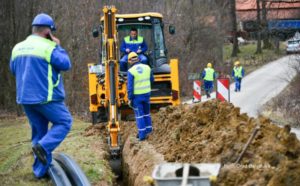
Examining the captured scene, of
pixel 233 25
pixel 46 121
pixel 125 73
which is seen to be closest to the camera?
pixel 46 121

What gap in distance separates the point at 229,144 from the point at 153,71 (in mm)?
7606

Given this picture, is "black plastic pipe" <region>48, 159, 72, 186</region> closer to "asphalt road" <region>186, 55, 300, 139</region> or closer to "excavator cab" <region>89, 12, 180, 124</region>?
"excavator cab" <region>89, 12, 180, 124</region>

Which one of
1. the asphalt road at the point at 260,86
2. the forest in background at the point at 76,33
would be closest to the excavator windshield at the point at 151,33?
the asphalt road at the point at 260,86

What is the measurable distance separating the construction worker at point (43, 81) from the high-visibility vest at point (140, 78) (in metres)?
4.06

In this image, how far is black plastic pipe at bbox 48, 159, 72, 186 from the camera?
294 inches

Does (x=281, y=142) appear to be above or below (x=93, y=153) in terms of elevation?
above

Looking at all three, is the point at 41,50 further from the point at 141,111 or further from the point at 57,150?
the point at 141,111

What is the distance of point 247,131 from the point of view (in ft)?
27.3

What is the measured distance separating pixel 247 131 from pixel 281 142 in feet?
3.75

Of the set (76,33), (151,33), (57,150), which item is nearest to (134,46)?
(151,33)

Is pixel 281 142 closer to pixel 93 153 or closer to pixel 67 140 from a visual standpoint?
pixel 93 153

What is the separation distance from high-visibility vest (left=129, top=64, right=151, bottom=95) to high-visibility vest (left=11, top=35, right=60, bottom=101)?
168 inches

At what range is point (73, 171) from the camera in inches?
312

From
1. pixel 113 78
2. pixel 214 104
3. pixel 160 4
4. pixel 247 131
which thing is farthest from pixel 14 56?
pixel 160 4
